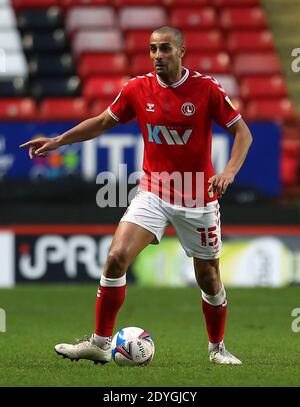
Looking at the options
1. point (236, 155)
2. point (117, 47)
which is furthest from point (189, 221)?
point (117, 47)

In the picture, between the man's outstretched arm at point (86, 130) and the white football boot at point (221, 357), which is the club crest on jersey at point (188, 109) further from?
the white football boot at point (221, 357)

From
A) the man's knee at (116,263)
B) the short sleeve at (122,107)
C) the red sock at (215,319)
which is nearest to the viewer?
the man's knee at (116,263)

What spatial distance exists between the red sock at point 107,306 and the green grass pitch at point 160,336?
0.24 m

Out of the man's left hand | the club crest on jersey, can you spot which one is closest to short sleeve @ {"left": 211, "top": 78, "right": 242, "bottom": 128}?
the club crest on jersey

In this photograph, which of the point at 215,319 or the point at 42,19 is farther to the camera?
the point at 42,19

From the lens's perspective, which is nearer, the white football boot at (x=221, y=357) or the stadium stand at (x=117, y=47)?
the white football boot at (x=221, y=357)

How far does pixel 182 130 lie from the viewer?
7.02 metres

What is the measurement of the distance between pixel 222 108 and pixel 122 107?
647 mm

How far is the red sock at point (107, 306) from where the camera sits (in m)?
6.95

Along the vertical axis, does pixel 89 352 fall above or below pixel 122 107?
below

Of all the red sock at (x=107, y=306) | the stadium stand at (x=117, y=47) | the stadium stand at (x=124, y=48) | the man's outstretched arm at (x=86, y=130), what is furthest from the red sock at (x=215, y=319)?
the stadium stand at (x=117, y=47)

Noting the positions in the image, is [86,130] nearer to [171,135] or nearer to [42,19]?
[171,135]
